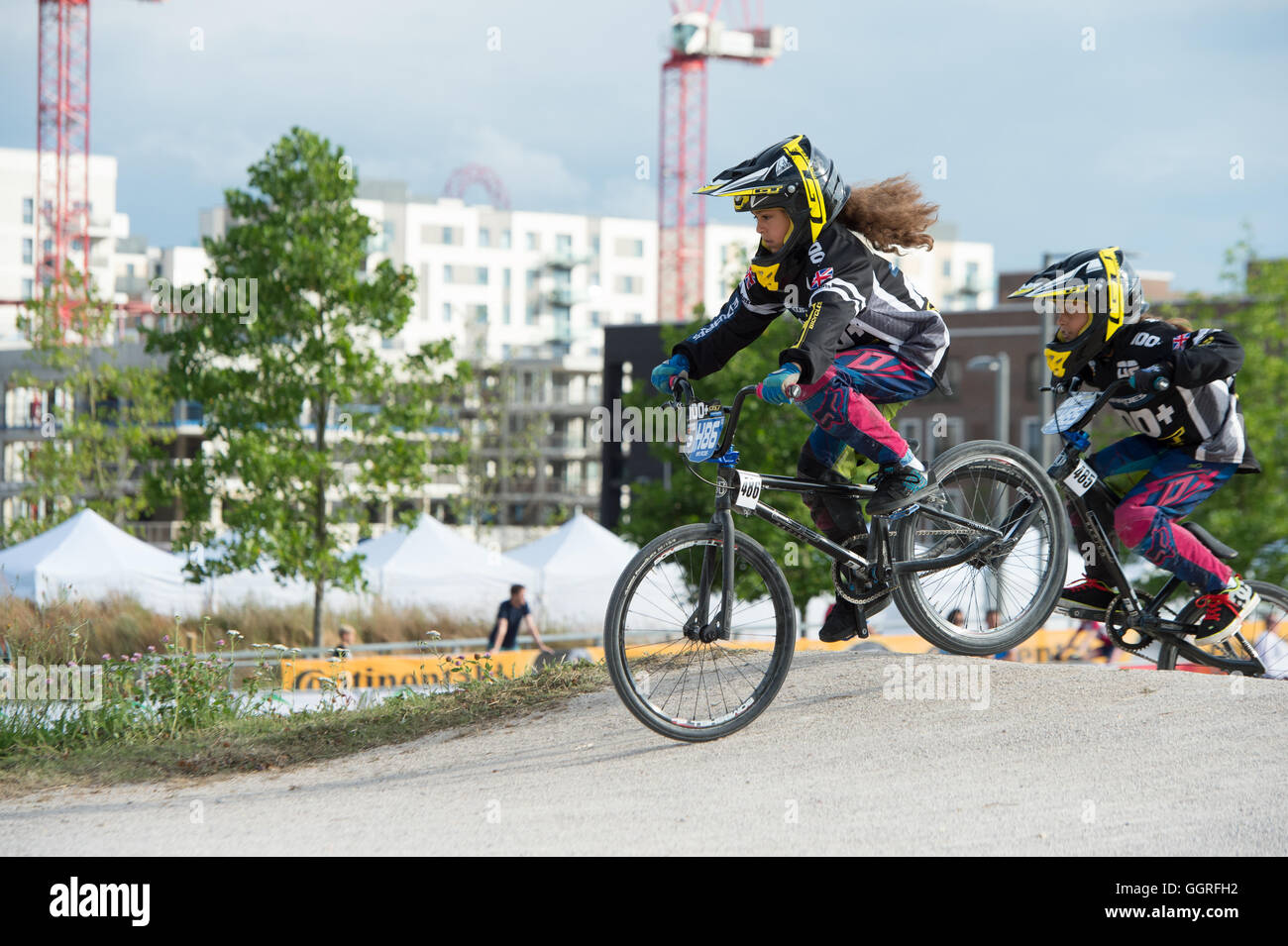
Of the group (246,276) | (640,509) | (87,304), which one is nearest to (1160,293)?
(640,509)

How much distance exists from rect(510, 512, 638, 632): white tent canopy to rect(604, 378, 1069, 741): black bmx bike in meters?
15.9

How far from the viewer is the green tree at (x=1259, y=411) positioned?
94.2ft

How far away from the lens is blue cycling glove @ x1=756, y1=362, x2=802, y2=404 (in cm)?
488

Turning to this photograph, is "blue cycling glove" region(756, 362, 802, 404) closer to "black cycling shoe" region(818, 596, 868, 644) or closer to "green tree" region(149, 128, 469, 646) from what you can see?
"black cycling shoe" region(818, 596, 868, 644)

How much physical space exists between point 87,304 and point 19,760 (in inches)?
1114

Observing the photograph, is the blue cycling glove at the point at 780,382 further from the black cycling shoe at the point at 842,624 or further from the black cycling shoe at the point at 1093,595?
the black cycling shoe at the point at 1093,595

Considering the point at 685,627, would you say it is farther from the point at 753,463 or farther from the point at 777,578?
the point at 753,463

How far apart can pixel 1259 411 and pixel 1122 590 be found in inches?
1068

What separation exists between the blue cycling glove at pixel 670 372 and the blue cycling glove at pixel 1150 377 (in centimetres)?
219

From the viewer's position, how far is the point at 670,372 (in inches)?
222

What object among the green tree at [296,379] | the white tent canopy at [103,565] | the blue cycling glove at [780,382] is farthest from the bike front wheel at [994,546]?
the white tent canopy at [103,565]

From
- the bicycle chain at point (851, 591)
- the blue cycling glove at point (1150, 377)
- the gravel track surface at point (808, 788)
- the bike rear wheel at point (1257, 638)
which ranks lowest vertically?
the gravel track surface at point (808, 788)

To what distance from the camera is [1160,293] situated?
251 ft

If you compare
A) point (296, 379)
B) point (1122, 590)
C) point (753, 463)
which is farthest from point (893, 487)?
point (753, 463)
